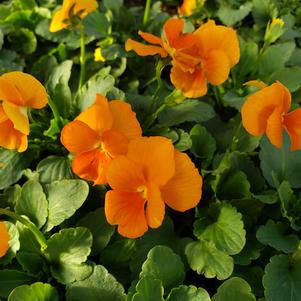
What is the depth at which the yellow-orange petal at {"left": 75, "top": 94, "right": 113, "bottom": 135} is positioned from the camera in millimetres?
1229

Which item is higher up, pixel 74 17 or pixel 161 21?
pixel 74 17

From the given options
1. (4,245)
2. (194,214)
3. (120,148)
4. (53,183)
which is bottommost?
(194,214)

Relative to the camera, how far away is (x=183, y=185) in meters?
1.23

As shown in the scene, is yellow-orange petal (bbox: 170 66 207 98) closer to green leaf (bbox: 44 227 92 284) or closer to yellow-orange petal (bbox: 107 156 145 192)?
yellow-orange petal (bbox: 107 156 145 192)

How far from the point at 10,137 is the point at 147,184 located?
0.41 meters

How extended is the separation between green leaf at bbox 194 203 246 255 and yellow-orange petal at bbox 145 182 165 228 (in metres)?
0.32

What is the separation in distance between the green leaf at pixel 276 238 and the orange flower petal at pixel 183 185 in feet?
1.04

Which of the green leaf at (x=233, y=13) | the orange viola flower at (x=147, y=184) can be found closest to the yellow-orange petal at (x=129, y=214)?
the orange viola flower at (x=147, y=184)

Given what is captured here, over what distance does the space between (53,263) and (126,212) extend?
0.35m

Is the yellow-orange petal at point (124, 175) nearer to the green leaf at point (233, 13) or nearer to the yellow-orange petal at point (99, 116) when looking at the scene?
the yellow-orange petal at point (99, 116)

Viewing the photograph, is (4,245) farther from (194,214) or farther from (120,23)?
(120,23)

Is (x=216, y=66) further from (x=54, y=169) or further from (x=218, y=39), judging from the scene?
(x=54, y=169)

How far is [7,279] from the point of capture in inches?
54.7

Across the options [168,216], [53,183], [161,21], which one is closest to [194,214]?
[168,216]
